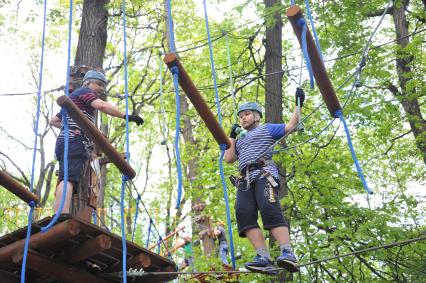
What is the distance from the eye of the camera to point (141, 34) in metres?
15.6

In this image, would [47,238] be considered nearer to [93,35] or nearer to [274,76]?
[93,35]

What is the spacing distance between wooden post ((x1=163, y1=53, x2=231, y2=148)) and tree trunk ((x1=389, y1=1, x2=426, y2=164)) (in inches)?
168

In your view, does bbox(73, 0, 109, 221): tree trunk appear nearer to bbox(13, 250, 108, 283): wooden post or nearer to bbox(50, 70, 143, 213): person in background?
bbox(50, 70, 143, 213): person in background

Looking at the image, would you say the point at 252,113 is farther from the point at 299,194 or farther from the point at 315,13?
the point at 315,13

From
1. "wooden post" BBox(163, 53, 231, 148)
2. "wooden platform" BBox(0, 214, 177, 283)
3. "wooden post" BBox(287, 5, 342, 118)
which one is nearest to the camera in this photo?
"wooden post" BBox(287, 5, 342, 118)

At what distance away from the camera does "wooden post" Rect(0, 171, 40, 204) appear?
157 inches

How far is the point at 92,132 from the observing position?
3951 millimetres

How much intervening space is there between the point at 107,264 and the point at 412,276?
400 cm

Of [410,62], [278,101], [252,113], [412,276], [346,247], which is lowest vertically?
[412,276]

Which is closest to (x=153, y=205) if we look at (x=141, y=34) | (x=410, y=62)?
(x=141, y=34)

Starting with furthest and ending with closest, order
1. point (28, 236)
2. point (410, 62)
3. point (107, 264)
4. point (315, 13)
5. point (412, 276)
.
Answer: point (410, 62)
point (315, 13)
point (412, 276)
point (107, 264)
point (28, 236)

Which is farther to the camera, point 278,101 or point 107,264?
point 278,101

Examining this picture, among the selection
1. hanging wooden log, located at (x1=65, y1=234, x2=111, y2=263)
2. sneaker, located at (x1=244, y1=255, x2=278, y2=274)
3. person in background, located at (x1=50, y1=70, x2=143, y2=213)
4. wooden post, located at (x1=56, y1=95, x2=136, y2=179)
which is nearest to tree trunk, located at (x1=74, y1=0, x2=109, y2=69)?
person in background, located at (x1=50, y1=70, x2=143, y2=213)

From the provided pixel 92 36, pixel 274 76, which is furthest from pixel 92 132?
pixel 274 76
